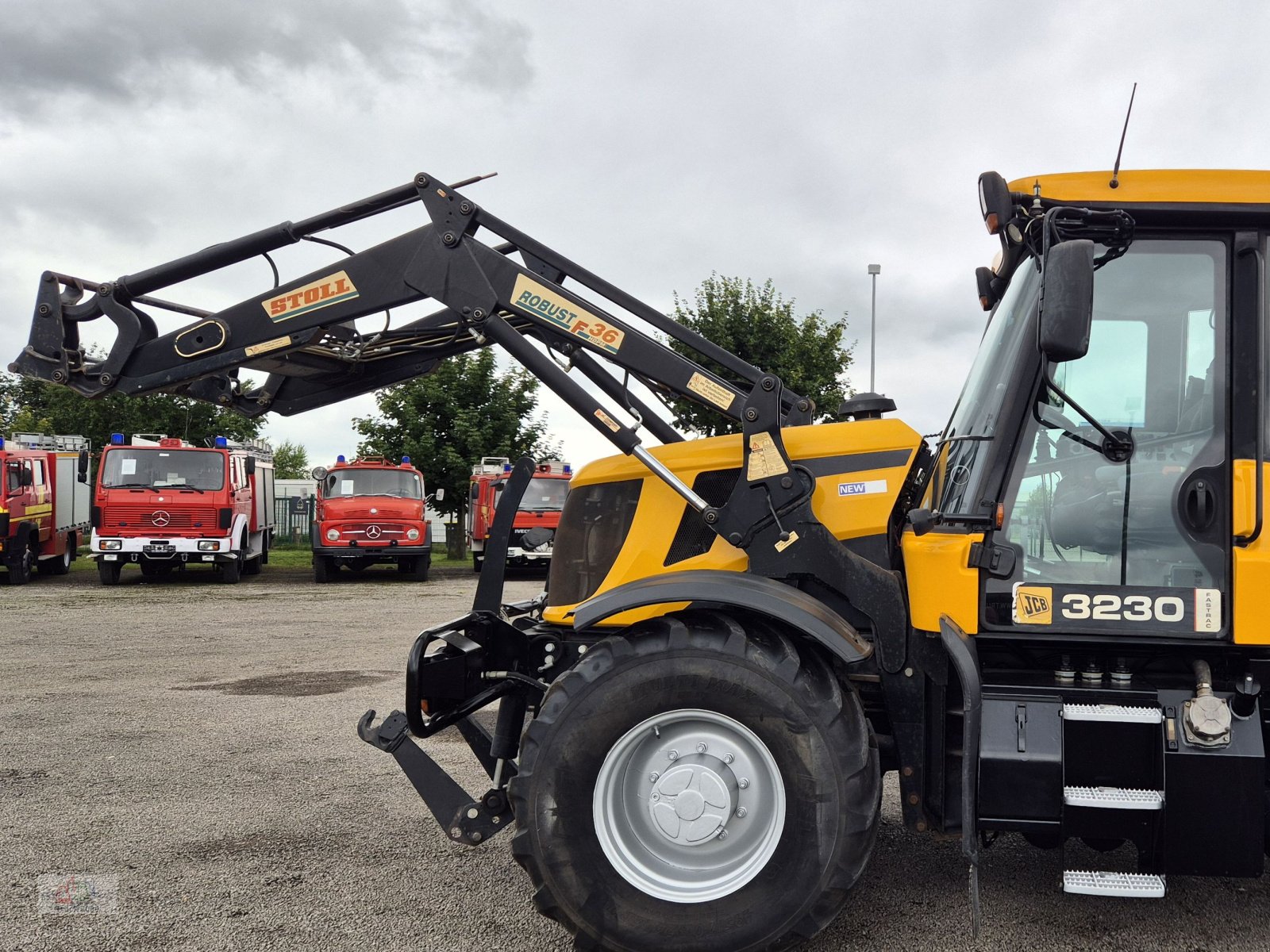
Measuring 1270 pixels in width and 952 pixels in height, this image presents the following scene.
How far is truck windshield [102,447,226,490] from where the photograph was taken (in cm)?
1866

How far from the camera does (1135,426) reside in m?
3.64

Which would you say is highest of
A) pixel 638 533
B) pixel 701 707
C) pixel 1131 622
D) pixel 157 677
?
pixel 638 533

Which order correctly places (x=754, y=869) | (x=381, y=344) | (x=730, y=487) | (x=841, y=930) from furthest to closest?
1. (x=381, y=344)
2. (x=730, y=487)
3. (x=841, y=930)
4. (x=754, y=869)

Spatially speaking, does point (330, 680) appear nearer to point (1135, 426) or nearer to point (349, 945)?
point (349, 945)

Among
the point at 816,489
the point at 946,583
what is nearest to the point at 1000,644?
the point at 946,583

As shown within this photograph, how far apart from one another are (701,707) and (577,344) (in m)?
1.68

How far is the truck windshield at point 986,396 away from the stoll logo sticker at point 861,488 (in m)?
0.24

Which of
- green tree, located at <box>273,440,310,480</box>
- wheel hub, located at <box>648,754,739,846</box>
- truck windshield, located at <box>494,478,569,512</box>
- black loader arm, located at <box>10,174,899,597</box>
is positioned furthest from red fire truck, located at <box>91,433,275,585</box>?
green tree, located at <box>273,440,310,480</box>

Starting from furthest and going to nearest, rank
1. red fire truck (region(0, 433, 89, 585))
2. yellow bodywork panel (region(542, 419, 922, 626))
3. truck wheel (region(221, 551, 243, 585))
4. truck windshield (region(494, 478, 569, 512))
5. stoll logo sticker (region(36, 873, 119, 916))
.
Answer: truck windshield (region(494, 478, 569, 512))
truck wheel (region(221, 551, 243, 585))
red fire truck (region(0, 433, 89, 585))
yellow bodywork panel (region(542, 419, 922, 626))
stoll logo sticker (region(36, 873, 119, 916))

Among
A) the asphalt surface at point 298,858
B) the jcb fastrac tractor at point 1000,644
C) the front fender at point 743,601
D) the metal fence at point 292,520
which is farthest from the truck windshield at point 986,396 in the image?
the metal fence at point 292,520

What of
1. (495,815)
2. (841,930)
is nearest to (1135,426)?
(841,930)

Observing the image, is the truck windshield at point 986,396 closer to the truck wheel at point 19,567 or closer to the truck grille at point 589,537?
the truck grille at point 589,537

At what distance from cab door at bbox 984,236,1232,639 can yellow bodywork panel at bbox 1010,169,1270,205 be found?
0.49ft

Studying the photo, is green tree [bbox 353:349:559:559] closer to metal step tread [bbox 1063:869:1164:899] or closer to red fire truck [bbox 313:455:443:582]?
red fire truck [bbox 313:455:443:582]
